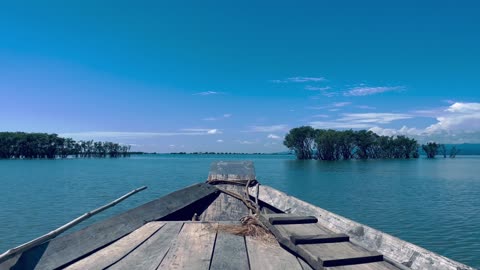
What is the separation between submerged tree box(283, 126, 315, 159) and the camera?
384ft

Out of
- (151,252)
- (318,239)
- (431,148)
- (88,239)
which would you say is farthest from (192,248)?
(431,148)

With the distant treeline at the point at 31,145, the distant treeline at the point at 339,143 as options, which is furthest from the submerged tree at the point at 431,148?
the distant treeline at the point at 31,145

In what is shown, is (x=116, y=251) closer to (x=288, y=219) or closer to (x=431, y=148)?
(x=288, y=219)

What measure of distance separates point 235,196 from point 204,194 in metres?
0.62

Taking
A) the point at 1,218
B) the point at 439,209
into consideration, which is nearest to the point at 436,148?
the point at 439,209

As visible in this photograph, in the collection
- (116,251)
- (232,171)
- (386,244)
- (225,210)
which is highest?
(232,171)

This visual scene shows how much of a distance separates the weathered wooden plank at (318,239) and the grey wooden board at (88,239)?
1967 millimetres

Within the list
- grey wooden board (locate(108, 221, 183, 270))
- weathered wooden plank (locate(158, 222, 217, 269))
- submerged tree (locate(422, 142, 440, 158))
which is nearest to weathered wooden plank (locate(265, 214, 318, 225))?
weathered wooden plank (locate(158, 222, 217, 269))

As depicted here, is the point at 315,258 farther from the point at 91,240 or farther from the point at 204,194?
the point at 204,194

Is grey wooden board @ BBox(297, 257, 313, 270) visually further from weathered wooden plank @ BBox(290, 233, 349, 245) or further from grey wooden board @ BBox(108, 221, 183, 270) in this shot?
grey wooden board @ BBox(108, 221, 183, 270)

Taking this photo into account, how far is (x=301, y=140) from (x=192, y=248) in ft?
388

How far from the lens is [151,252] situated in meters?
3.29

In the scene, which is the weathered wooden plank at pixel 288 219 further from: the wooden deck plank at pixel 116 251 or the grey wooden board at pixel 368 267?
the wooden deck plank at pixel 116 251

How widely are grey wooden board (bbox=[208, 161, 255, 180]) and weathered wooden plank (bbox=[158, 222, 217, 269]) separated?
3.65 m
